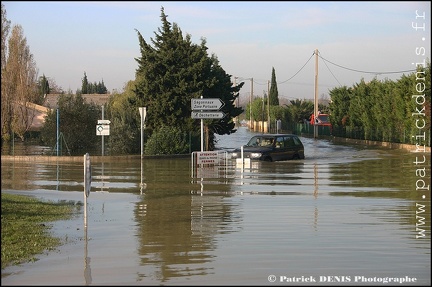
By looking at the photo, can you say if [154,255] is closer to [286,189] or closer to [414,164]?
[286,189]

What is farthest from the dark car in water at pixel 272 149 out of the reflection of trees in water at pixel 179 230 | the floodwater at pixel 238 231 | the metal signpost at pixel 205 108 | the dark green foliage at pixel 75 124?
the reflection of trees in water at pixel 179 230

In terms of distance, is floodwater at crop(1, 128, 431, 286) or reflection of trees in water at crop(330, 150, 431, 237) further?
reflection of trees in water at crop(330, 150, 431, 237)

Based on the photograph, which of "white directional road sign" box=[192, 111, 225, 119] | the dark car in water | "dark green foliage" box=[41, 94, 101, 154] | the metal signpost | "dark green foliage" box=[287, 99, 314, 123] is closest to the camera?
"white directional road sign" box=[192, 111, 225, 119]

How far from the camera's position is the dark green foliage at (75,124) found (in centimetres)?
3912

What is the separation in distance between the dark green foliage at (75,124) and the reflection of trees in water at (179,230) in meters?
21.3

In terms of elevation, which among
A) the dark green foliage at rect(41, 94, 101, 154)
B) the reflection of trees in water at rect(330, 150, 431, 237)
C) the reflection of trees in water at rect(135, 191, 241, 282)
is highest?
the dark green foliage at rect(41, 94, 101, 154)

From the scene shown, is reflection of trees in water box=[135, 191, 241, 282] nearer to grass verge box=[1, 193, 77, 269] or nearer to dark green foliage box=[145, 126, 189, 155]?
grass verge box=[1, 193, 77, 269]

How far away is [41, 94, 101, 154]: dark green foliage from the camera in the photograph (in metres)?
39.1

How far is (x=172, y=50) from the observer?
38.7 m

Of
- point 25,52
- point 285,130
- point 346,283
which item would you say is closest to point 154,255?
point 346,283

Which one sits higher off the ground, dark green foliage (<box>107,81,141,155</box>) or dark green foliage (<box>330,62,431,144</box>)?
dark green foliage (<box>330,62,431,144</box>)

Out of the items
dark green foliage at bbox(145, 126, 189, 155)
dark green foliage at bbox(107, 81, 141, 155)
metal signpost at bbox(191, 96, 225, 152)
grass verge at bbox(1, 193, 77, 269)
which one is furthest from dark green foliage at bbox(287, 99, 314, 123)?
grass verge at bbox(1, 193, 77, 269)

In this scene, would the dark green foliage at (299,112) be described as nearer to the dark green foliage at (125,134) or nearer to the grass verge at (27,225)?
the dark green foliage at (125,134)

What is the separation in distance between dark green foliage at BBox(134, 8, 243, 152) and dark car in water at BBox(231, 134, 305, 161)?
21.0 ft
